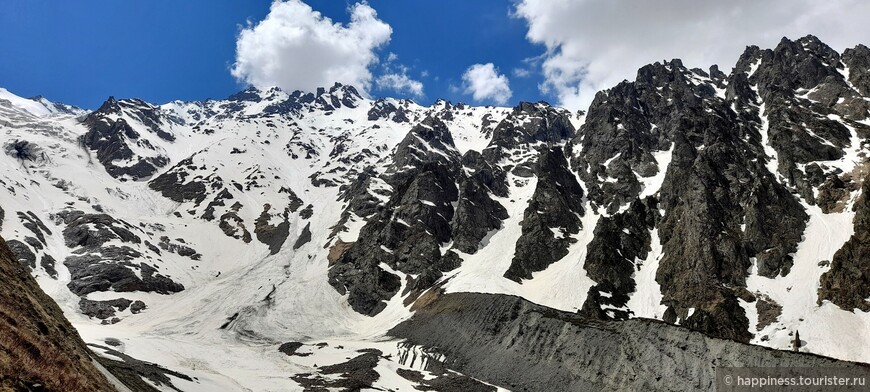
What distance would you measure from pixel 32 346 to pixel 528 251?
4669 inches

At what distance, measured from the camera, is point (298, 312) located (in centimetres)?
11988

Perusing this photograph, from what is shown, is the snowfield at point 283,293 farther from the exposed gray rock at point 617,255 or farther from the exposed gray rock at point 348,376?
the exposed gray rock at point 617,255

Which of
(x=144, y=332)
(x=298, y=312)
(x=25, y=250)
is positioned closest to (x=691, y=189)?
(x=298, y=312)

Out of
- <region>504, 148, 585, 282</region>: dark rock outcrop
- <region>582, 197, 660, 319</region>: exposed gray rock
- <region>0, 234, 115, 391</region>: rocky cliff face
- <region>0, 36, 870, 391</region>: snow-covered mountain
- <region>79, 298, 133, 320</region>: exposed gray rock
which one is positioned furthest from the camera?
<region>504, 148, 585, 282</region>: dark rock outcrop

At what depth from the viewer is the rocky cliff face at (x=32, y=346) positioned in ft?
51.4

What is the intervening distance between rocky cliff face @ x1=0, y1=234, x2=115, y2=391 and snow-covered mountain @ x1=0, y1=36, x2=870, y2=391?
20391 mm

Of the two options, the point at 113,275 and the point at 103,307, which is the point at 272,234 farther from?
the point at 103,307

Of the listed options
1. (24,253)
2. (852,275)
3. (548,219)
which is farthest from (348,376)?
(24,253)

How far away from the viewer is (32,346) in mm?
17828

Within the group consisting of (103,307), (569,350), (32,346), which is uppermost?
(569,350)

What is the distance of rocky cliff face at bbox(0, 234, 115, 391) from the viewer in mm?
15664

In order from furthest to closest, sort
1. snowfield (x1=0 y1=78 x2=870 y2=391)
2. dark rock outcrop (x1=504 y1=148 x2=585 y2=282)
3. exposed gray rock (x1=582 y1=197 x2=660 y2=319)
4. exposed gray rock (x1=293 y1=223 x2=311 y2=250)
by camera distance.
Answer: exposed gray rock (x1=293 y1=223 x2=311 y2=250)
dark rock outcrop (x1=504 y1=148 x2=585 y2=282)
exposed gray rock (x1=582 y1=197 x2=660 y2=319)
snowfield (x1=0 y1=78 x2=870 y2=391)

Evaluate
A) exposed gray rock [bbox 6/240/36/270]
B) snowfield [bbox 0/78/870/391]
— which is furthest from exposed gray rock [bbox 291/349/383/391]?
exposed gray rock [bbox 6/240/36/270]

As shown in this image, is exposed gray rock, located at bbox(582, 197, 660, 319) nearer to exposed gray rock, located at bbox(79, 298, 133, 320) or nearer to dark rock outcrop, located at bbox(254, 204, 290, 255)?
exposed gray rock, located at bbox(79, 298, 133, 320)
